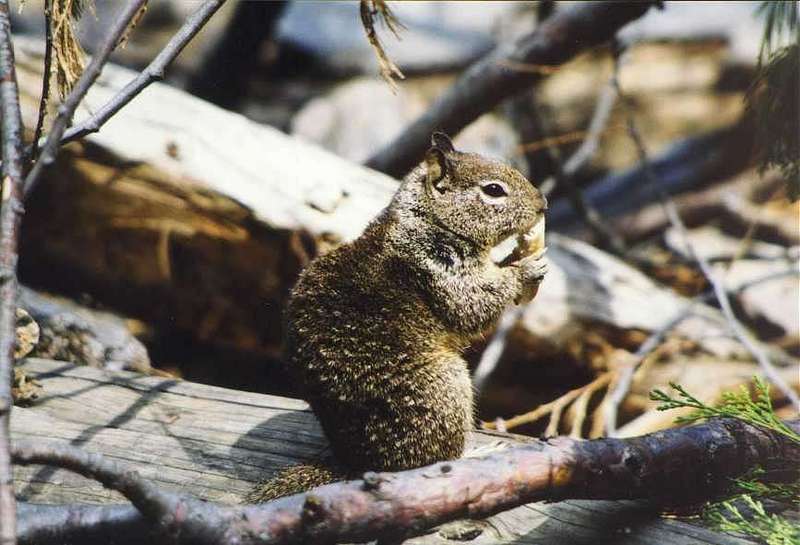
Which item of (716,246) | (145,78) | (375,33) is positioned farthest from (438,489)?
(716,246)

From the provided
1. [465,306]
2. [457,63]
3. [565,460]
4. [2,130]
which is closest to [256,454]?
[465,306]

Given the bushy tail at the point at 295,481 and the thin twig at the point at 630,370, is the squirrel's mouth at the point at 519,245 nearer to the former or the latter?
the bushy tail at the point at 295,481

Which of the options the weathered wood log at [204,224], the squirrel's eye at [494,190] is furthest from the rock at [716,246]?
the squirrel's eye at [494,190]

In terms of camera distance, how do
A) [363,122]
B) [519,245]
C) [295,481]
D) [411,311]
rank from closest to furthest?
1. [295,481]
2. [411,311]
3. [519,245]
4. [363,122]

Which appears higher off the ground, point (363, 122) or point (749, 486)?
point (363, 122)

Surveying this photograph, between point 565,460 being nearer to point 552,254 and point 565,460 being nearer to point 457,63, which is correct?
point 552,254

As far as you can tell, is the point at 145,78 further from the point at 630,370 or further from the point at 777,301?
the point at 777,301
